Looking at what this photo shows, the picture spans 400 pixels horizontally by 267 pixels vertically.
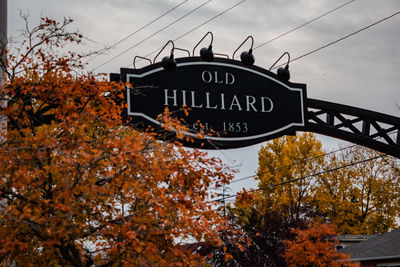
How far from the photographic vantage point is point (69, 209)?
6.04 m

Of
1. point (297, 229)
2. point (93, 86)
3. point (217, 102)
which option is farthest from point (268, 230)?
point (93, 86)

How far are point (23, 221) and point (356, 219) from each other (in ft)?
114

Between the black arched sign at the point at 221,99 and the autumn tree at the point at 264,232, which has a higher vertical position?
the black arched sign at the point at 221,99

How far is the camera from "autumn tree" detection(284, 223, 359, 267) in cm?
2353

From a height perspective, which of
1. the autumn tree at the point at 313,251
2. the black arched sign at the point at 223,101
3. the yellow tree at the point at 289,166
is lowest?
the autumn tree at the point at 313,251

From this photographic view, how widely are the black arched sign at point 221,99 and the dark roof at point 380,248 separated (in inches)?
692

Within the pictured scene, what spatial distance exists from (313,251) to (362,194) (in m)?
16.4

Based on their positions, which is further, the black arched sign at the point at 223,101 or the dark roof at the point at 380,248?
the dark roof at the point at 380,248

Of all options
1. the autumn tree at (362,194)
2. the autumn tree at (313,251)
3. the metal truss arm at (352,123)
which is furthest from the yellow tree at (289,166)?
the metal truss arm at (352,123)

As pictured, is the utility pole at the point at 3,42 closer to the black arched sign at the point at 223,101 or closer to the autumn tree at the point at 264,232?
the black arched sign at the point at 223,101

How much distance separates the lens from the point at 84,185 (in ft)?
21.7

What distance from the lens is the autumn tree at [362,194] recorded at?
126 ft

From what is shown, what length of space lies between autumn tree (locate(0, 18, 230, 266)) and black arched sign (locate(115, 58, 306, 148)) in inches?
77.1

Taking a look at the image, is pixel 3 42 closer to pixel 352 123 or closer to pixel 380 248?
pixel 352 123
